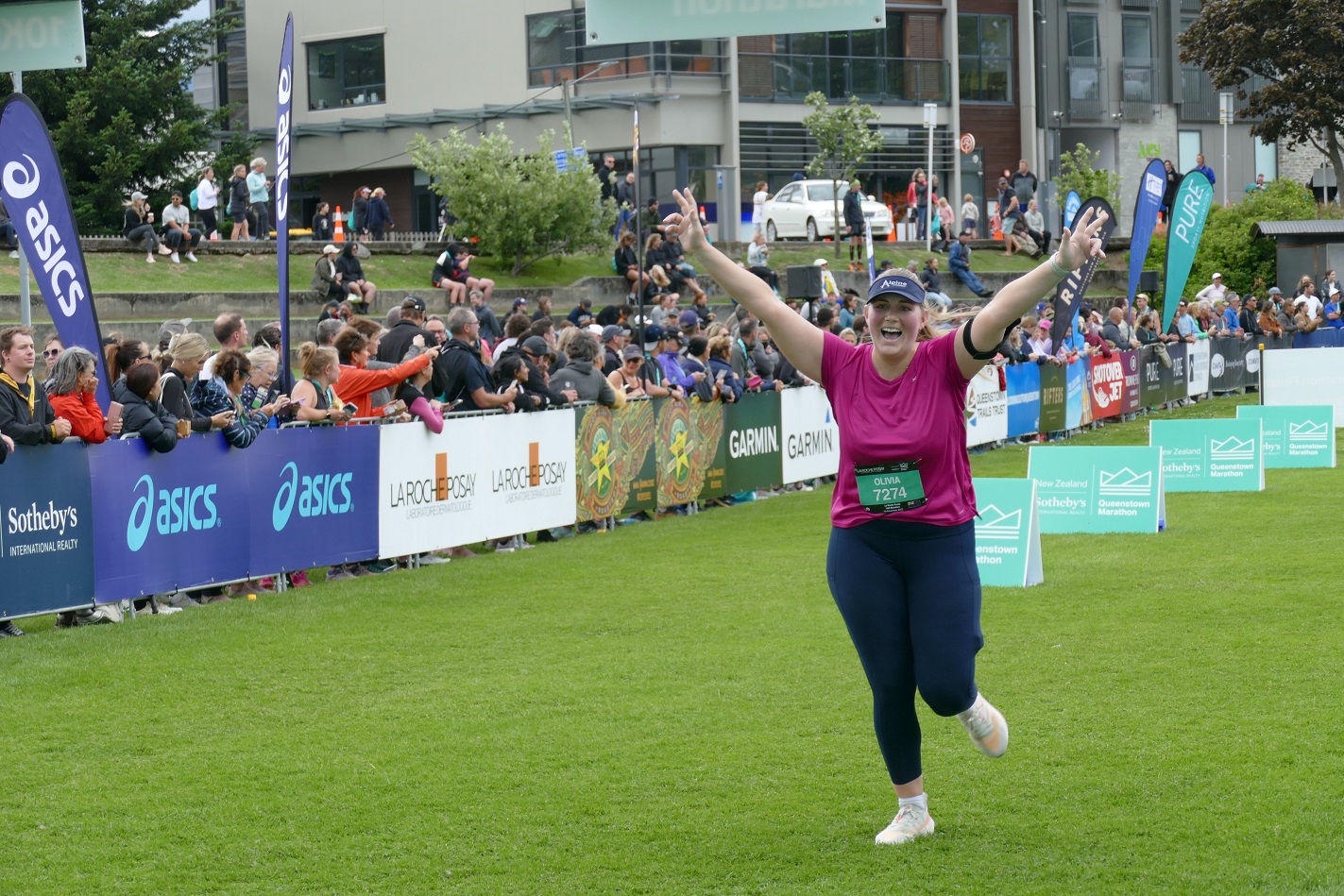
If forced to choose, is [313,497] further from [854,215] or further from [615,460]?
[854,215]

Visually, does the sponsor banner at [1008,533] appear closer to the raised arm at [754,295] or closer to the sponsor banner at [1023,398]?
the raised arm at [754,295]

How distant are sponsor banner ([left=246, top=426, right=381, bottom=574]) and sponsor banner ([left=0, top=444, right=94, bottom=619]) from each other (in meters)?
1.64

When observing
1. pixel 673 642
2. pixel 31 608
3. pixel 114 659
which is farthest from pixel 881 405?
pixel 31 608

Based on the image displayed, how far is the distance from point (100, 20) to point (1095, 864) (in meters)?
41.0

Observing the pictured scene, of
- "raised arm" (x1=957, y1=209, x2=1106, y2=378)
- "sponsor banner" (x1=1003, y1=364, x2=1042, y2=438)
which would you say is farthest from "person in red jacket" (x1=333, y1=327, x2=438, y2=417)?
"sponsor banner" (x1=1003, y1=364, x2=1042, y2=438)

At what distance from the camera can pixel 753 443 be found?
20.6 meters

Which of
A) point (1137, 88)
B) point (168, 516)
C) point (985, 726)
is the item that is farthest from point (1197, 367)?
point (985, 726)

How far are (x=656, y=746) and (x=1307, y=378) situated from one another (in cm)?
2410

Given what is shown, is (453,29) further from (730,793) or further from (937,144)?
(730,793)

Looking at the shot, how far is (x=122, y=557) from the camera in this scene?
1203 centimetres

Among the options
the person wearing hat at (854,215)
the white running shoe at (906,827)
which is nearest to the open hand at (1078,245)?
the white running shoe at (906,827)

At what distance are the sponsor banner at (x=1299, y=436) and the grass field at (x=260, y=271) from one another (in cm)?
1654

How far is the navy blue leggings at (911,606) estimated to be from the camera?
602cm

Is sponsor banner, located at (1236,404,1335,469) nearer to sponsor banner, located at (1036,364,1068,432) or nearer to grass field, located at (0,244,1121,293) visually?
sponsor banner, located at (1036,364,1068,432)
